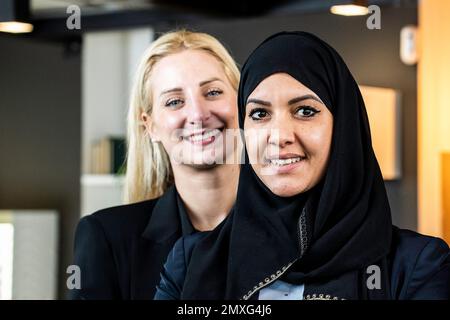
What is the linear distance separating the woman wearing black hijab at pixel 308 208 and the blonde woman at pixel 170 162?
0.06m

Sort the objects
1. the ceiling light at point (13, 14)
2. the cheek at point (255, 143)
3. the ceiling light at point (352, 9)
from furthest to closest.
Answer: the ceiling light at point (13, 14), the ceiling light at point (352, 9), the cheek at point (255, 143)

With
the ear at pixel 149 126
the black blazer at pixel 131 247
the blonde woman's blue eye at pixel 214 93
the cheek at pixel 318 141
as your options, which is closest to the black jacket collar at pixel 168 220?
the black blazer at pixel 131 247

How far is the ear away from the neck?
2.9 inches

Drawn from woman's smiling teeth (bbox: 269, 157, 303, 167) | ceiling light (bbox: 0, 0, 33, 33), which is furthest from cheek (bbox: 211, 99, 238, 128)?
ceiling light (bbox: 0, 0, 33, 33)

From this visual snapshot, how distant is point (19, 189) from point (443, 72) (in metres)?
1.05

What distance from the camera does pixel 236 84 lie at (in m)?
1.80

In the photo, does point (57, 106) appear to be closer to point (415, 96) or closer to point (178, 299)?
point (178, 299)

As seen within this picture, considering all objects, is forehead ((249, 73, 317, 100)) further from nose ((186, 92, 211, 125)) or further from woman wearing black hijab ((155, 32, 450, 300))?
nose ((186, 92, 211, 125))

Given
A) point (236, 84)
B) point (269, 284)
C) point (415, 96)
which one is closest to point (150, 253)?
point (269, 284)

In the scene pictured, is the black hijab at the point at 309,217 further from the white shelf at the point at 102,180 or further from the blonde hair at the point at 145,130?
the white shelf at the point at 102,180

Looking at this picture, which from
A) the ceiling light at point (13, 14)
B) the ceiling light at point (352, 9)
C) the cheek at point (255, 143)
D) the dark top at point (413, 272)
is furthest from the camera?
the ceiling light at point (13, 14)

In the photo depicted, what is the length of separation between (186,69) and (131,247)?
15.4 inches

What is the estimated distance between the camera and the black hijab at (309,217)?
1.66 meters

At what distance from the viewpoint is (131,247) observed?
185 centimetres
